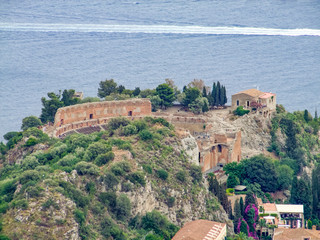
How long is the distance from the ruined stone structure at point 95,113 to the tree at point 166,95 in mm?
5230

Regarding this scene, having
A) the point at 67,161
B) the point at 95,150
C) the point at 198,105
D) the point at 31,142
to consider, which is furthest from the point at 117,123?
the point at 198,105

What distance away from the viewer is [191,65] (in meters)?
125

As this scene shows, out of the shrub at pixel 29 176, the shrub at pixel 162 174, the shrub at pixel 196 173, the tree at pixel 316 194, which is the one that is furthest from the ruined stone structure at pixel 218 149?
the shrub at pixel 29 176

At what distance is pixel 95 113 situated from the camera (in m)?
85.7

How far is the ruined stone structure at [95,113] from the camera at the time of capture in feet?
274

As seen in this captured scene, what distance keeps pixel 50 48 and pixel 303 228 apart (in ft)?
190

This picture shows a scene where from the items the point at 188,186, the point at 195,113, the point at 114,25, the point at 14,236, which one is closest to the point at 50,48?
the point at 114,25

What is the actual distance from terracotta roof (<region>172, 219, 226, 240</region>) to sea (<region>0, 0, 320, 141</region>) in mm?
45938

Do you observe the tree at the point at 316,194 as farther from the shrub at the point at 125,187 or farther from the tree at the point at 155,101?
the shrub at the point at 125,187

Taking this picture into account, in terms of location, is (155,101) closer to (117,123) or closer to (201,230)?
(117,123)

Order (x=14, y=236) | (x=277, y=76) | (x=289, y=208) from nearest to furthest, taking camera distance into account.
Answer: (x=14, y=236), (x=289, y=208), (x=277, y=76)

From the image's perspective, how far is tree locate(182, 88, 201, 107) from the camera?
92.8 meters

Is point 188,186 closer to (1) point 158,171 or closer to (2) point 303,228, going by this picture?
(1) point 158,171

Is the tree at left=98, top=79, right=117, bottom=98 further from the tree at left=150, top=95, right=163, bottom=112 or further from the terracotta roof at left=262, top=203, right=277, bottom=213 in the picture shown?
the terracotta roof at left=262, top=203, right=277, bottom=213
